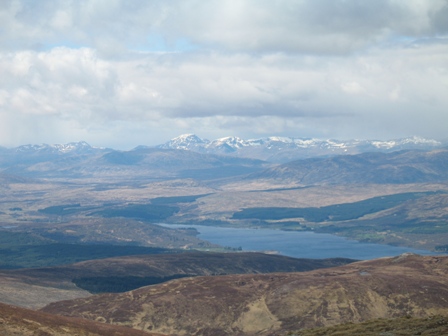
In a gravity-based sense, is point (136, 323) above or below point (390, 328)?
below

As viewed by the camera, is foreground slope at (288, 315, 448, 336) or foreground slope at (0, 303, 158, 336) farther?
foreground slope at (0, 303, 158, 336)

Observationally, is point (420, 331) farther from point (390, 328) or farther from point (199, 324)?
point (199, 324)

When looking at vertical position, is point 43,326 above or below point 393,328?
above

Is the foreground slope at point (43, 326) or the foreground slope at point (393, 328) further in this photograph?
the foreground slope at point (43, 326)

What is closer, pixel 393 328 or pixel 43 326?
pixel 43 326

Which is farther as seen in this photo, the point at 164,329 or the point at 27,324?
the point at 164,329

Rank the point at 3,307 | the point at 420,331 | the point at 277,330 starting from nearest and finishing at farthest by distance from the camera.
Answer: the point at 420,331
the point at 3,307
the point at 277,330

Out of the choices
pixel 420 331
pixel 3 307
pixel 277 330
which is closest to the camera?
pixel 420 331

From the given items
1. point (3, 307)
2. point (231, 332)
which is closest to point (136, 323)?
point (231, 332)
